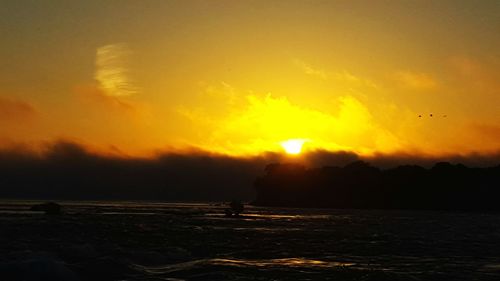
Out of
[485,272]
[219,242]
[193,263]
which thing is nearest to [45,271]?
[193,263]

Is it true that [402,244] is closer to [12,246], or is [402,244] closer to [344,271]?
[344,271]

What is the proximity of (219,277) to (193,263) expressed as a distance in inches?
241

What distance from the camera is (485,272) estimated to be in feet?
109

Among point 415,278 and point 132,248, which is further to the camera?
point 132,248

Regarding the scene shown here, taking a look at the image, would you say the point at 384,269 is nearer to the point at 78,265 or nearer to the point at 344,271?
the point at 344,271

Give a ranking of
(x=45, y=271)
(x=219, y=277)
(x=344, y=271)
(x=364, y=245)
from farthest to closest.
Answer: (x=364, y=245) < (x=344, y=271) < (x=219, y=277) < (x=45, y=271)

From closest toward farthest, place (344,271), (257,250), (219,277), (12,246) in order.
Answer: (219,277) → (344,271) → (12,246) → (257,250)

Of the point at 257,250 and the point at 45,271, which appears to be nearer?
the point at 45,271

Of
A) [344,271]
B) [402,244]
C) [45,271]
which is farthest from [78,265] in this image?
[402,244]

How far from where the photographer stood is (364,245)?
169 feet

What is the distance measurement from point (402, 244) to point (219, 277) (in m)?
28.6

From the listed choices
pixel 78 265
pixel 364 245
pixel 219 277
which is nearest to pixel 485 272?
pixel 219 277

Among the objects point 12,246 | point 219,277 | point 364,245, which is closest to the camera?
point 219,277

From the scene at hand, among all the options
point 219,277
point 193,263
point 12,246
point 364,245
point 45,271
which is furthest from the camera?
point 364,245
